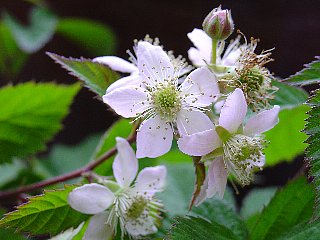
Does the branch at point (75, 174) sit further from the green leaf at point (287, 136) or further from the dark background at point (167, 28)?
the dark background at point (167, 28)

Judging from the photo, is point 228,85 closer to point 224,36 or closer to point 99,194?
point 224,36

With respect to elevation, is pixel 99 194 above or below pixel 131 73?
below

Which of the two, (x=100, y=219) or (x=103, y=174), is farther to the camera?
(x=103, y=174)

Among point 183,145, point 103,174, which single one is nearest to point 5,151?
point 103,174

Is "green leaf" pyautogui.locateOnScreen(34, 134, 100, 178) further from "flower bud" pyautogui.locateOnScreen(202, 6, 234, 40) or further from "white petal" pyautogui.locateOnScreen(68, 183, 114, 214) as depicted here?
"flower bud" pyautogui.locateOnScreen(202, 6, 234, 40)

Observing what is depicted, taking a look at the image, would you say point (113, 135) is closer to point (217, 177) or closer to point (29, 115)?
point (29, 115)

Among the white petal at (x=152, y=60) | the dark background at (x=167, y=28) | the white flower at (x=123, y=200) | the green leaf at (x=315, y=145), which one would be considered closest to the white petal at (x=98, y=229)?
the white flower at (x=123, y=200)
